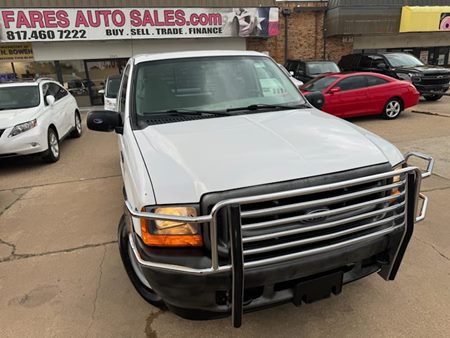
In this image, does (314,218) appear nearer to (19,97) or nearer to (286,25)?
(19,97)

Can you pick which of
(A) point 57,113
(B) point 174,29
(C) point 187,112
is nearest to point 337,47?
(B) point 174,29

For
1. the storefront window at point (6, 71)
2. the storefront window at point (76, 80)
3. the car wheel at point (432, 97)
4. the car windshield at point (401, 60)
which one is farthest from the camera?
the storefront window at point (76, 80)

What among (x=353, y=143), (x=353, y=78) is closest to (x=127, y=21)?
(x=353, y=78)

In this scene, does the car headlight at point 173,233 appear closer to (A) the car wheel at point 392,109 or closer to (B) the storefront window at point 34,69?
(A) the car wheel at point 392,109

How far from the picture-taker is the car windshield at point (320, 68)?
1368 centimetres

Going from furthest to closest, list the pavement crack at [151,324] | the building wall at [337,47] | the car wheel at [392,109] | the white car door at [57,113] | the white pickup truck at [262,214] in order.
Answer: the building wall at [337,47] < the car wheel at [392,109] < the white car door at [57,113] < the pavement crack at [151,324] < the white pickup truck at [262,214]

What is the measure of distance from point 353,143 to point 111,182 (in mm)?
4392

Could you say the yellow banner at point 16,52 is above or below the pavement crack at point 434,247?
above

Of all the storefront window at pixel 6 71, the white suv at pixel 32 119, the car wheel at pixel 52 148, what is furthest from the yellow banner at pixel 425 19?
the storefront window at pixel 6 71

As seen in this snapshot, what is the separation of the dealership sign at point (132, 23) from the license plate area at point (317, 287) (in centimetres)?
1432

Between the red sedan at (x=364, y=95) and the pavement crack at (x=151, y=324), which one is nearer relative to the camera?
the pavement crack at (x=151, y=324)

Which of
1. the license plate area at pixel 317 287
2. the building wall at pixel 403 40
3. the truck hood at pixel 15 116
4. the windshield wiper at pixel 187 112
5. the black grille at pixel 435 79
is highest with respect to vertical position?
the building wall at pixel 403 40

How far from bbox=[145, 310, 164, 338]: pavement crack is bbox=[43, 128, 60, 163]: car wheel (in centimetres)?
524

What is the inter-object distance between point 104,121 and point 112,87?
7428 mm
